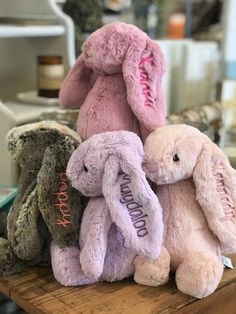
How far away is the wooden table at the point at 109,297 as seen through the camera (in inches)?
24.0

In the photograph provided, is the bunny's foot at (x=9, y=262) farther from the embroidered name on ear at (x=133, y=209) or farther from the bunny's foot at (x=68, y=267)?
the embroidered name on ear at (x=133, y=209)

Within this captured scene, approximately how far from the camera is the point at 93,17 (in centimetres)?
132

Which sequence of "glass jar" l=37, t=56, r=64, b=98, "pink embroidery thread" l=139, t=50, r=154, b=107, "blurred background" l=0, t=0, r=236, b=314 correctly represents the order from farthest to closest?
1. "glass jar" l=37, t=56, r=64, b=98
2. "blurred background" l=0, t=0, r=236, b=314
3. "pink embroidery thread" l=139, t=50, r=154, b=107

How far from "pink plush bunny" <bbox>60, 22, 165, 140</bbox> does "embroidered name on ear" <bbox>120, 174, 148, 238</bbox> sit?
0.11 metres

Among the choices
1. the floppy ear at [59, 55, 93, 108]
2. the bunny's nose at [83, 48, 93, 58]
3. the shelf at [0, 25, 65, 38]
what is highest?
the bunny's nose at [83, 48, 93, 58]

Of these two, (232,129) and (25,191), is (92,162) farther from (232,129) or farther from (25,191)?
(232,129)

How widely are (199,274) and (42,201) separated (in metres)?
0.22

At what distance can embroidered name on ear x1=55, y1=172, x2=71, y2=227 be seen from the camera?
66 centimetres

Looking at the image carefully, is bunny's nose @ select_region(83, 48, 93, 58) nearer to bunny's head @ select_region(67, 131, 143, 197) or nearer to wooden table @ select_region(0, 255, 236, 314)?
bunny's head @ select_region(67, 131, 143, 197)

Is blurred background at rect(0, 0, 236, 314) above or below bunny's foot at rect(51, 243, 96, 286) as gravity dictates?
above

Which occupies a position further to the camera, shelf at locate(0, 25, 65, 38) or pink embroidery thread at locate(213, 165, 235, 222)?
shelf at locate(0, 25, 65, 38)

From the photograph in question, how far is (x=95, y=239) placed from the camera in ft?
2.06

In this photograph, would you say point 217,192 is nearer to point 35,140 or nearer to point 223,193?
point 223,193

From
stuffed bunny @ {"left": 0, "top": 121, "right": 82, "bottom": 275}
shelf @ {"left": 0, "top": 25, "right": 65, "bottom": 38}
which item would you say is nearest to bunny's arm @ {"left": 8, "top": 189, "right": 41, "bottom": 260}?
stuffed bunny @ {"left": 0, "top": 121, "right": 82, "bottom": 275}
